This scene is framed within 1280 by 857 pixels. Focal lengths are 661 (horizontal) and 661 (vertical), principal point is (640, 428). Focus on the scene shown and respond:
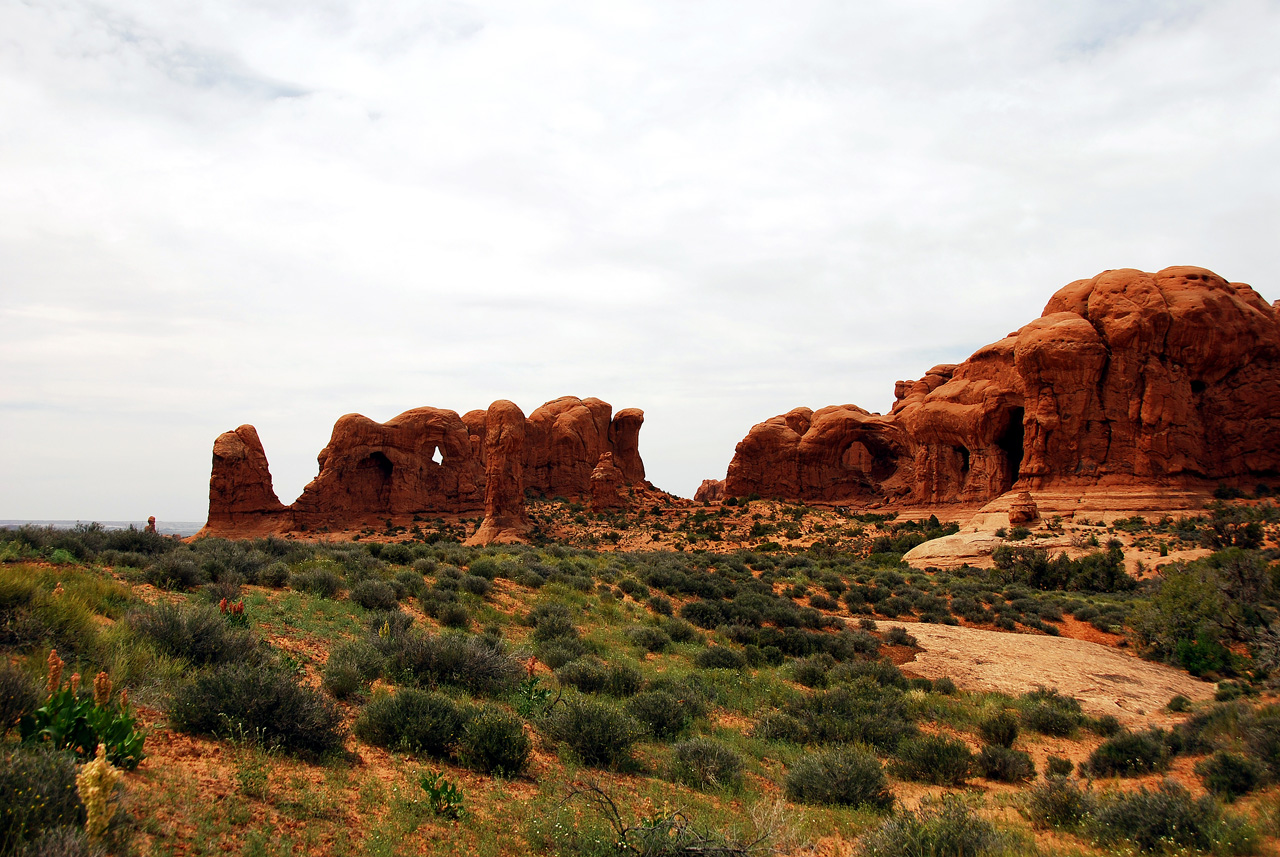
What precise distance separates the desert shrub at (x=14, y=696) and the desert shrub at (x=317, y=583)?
7355 millimetres

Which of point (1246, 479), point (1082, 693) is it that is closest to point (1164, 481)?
point (1246, 479)

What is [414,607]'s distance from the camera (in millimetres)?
12523

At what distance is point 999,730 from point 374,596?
10.1 metres

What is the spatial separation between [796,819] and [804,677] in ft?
20.3

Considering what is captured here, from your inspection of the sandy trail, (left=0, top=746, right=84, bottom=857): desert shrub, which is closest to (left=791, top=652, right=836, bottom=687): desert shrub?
the sandy trail

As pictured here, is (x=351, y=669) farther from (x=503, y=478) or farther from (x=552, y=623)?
(x=503, y=478)

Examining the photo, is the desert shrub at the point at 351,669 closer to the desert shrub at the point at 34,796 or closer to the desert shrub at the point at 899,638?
the desert shrub at the point at 34,796

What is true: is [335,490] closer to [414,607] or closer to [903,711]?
[414,607]

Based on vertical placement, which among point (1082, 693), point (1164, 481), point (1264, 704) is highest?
point (1164, 481)

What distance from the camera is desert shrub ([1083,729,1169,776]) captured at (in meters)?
7.88

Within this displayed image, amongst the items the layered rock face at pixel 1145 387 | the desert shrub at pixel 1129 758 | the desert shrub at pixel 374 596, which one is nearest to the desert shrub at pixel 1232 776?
the desert shrub at pixel 1129 758

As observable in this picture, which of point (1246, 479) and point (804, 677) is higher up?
point (1246, 479)

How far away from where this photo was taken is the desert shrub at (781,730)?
8.86 m

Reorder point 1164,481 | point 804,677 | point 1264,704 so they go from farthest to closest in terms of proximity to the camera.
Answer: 1. point 1164,481
2. point 804,677
3. point 1264,704
